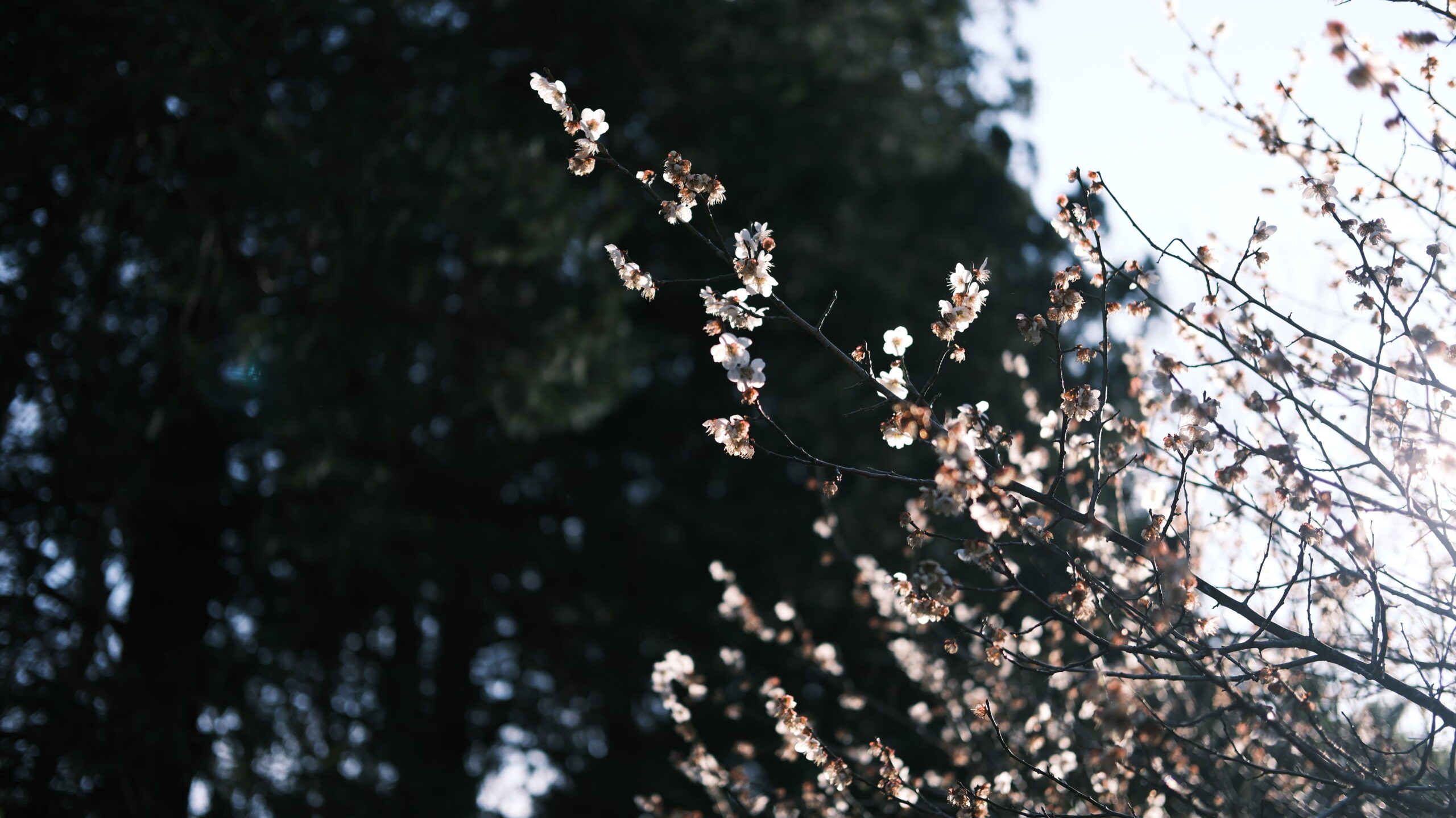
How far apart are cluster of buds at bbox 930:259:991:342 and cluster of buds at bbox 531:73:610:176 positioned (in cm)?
75

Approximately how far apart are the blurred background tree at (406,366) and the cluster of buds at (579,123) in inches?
133

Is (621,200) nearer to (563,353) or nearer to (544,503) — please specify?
(563,353)

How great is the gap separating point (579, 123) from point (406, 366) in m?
4.68

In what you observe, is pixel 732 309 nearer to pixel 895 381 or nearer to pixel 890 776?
pixel 895 381

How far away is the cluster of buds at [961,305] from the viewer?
2088 mm

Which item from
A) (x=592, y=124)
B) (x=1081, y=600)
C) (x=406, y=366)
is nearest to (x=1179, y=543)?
(x=1081, y=600)

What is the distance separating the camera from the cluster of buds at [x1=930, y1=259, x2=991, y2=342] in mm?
2088

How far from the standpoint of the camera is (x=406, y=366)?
6465 mm

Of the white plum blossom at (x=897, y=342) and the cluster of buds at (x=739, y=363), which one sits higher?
the white plum blossom at (x=897, y=342)

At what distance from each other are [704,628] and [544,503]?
6.42 ft

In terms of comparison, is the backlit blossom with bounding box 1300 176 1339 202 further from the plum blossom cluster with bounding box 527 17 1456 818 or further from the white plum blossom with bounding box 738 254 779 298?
the white plum blossom with bounding box 738 254 779 298

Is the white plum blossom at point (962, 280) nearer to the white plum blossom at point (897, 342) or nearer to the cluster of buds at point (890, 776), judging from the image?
the white plum blossom at point (897, 342)

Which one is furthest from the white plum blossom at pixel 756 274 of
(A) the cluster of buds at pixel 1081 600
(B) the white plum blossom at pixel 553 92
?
(A) the cluster of buds at pixel 1081 600

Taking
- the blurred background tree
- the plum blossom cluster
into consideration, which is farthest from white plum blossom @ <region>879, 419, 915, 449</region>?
the blurred background tree
